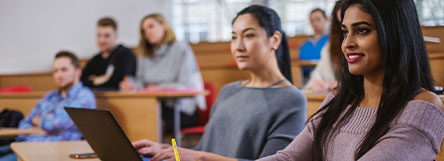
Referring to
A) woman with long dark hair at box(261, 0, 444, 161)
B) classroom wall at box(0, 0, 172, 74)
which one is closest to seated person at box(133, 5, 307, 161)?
woman with long dark hair at box(261, 0, 444, 161)

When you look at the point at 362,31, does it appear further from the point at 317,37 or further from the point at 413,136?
the point at 317,37

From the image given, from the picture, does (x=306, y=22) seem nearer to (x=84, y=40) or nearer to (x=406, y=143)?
(x=84, y=40)

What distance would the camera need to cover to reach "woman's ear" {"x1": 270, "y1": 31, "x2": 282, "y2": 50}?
1.79m

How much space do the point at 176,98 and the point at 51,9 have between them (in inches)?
119

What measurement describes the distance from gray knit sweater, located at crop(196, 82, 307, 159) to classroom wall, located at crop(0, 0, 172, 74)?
365cm

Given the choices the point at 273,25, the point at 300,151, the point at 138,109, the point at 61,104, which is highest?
the point at 273,25

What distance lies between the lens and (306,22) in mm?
7863

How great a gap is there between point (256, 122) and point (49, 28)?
15.7ft

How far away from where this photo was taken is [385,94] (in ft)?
→ 3.50

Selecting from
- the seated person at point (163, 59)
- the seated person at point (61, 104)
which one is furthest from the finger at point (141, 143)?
the seated person at point (163, 59)

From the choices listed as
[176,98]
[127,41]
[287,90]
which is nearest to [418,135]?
[287,90]

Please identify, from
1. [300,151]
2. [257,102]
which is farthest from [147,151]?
[300,151]

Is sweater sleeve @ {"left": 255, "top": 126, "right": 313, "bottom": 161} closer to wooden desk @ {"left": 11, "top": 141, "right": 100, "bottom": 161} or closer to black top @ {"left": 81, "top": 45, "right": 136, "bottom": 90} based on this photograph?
wooden desk @ {"left": 11, "top": 141, "right": 100, "bottom": 161}

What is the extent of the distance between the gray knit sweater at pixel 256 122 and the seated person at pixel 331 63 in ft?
1.29
